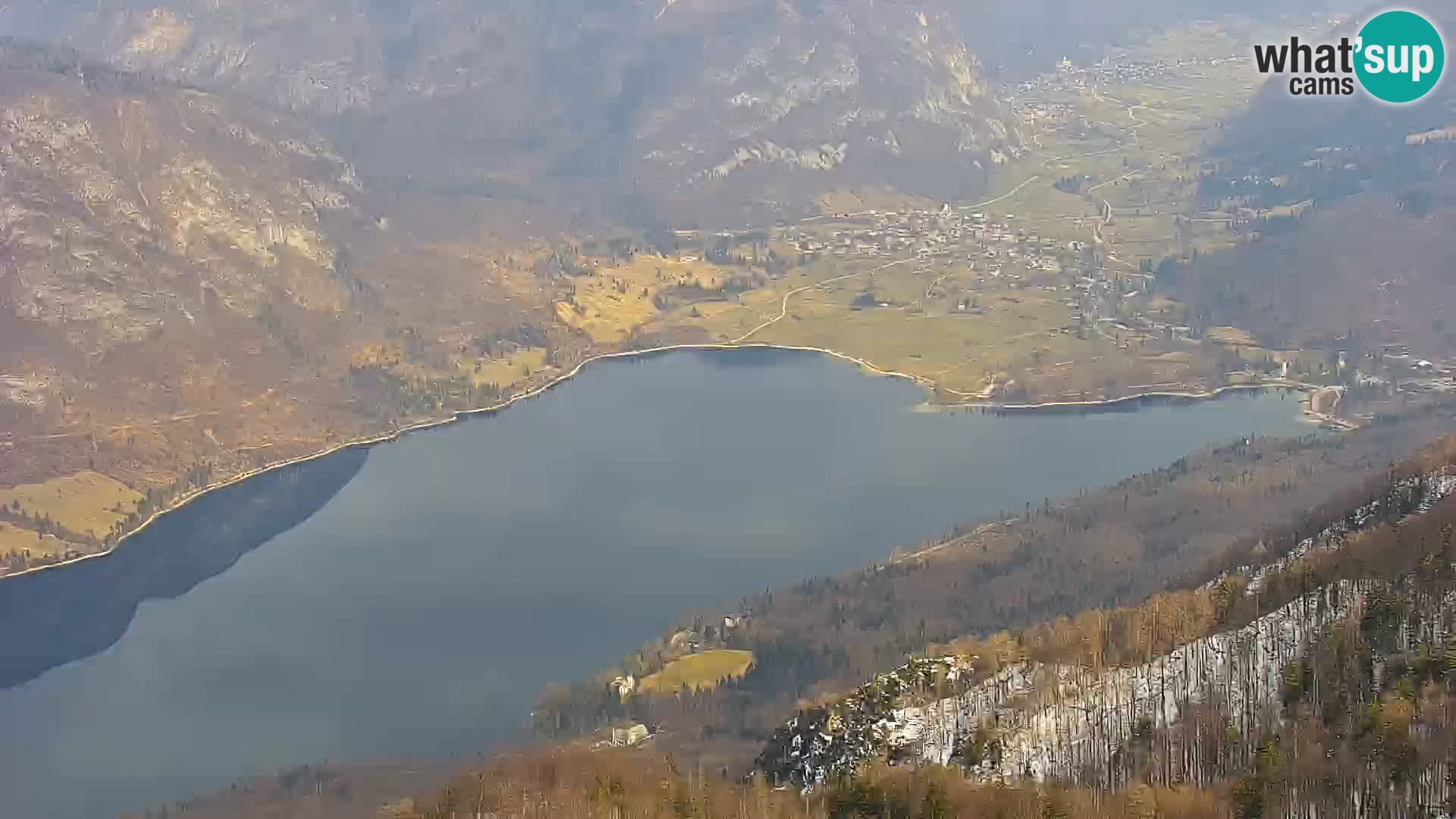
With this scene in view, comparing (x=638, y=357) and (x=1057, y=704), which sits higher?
(x=638, y=357)

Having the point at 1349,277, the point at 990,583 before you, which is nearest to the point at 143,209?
the point at 990,583

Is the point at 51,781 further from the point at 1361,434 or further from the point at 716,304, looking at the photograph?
the point at 716,304

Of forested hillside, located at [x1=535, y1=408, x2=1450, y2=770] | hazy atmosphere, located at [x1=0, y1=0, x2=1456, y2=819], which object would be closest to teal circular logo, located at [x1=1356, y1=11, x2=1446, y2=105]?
hazy atmosphere, located at [x1=0, y1=0, x2=1456, y2=819]

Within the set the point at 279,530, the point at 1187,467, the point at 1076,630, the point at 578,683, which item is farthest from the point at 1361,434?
the point at 279,530

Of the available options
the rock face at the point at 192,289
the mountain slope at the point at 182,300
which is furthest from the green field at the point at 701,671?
the rock face at the point at 192,289

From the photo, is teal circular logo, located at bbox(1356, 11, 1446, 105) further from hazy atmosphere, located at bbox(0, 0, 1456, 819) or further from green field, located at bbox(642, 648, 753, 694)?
green field, located at bbox(642, 648, 753, 694)

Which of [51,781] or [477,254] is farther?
[477,254]

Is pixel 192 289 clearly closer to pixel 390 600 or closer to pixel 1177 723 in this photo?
pixel 390 600
